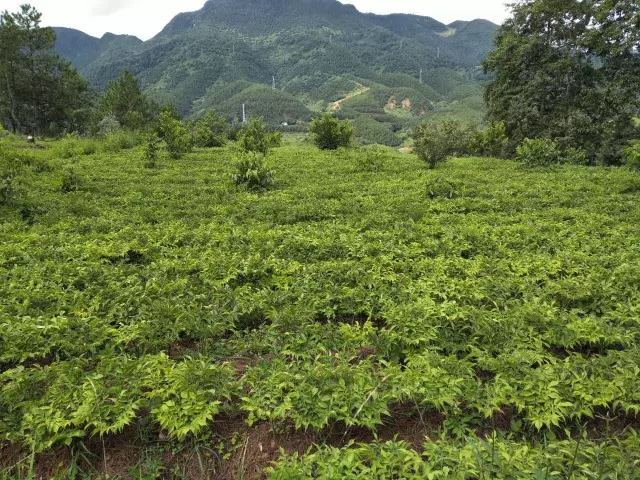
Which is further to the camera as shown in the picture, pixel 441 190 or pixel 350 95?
pixel 350 95

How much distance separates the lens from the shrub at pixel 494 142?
2498 centimetres

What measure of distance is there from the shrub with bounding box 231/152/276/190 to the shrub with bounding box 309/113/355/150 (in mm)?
11948

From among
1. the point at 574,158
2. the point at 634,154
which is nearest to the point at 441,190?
the point at 634,154

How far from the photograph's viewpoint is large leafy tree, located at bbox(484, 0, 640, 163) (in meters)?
20.8

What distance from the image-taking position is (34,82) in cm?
3409

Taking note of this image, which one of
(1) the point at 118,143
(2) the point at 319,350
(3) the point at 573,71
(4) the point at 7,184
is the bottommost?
(2) the point at 319,350

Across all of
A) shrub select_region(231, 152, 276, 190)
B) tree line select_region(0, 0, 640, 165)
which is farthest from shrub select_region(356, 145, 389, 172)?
shrub select_region(231, 152, 276, 190)

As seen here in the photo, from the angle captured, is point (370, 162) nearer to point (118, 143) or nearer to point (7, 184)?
point (7, 184)

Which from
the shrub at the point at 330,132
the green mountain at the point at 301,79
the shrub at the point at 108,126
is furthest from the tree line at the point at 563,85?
the green mountain at the point at 301,79

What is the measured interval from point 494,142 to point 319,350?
25143 millimetres

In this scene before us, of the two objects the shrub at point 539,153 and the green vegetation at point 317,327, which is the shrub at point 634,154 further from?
the shrub at point 539,153

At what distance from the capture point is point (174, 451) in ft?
10.4

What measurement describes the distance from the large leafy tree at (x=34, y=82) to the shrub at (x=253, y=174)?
30.7 metres

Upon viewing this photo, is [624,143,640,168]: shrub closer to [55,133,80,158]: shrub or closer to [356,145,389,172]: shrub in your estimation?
[356,145,389,172]: shrub
